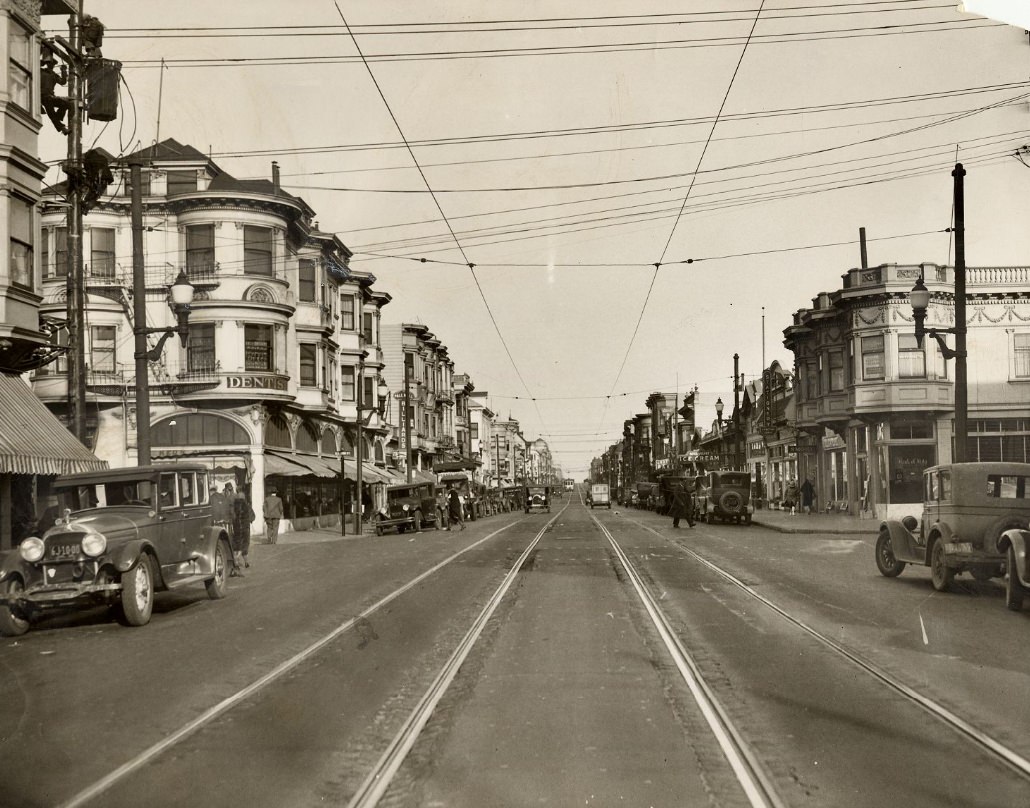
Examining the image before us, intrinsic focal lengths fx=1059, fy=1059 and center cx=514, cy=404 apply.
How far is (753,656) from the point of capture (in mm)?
10180

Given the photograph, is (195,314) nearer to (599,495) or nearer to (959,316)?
(959,316)

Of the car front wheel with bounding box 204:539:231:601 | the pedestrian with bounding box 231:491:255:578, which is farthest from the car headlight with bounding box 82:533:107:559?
the pedestrian with bounding box 231:491:255:578

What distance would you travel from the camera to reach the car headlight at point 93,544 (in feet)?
41.9

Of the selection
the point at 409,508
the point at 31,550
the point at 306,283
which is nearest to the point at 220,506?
the point at 31,550

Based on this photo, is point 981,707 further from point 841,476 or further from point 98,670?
point 841,476

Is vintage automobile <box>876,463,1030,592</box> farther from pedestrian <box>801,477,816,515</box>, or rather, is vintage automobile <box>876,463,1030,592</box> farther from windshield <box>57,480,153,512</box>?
pedestrian <box>801,477,816,515</box>

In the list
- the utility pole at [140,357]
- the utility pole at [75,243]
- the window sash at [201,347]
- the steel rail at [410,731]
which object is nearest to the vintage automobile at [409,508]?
the window sash at [201,347]

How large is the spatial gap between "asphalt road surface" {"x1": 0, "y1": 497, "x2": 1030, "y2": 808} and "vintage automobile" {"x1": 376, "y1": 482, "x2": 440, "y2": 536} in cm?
2462

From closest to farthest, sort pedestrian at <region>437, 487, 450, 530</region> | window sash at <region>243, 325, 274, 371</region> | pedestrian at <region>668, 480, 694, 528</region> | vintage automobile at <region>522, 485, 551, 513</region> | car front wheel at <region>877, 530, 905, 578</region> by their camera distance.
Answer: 1. car front wheel at <region>877, 530, 905, 578</region>
2. window sash at <region>243, 325, 274, 371</region>
3. pedestrian at <region>668, 480, 694, 528</region>
4. pedestrian at <region>437, 487, 450, 530</region>
5. vintage automobile at <region>522, 485, 551, 513</region>

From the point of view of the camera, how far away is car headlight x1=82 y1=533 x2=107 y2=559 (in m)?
12.8

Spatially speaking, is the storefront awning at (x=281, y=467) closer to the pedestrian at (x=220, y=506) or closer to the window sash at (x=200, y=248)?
the window sash at (x=200, y=248)

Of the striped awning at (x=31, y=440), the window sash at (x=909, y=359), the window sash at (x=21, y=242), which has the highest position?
the window sash at (x=21, y=242)

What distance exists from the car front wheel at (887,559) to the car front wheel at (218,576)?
1099cm

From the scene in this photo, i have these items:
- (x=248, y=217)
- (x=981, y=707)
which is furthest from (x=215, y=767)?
(x=248, y=217)
